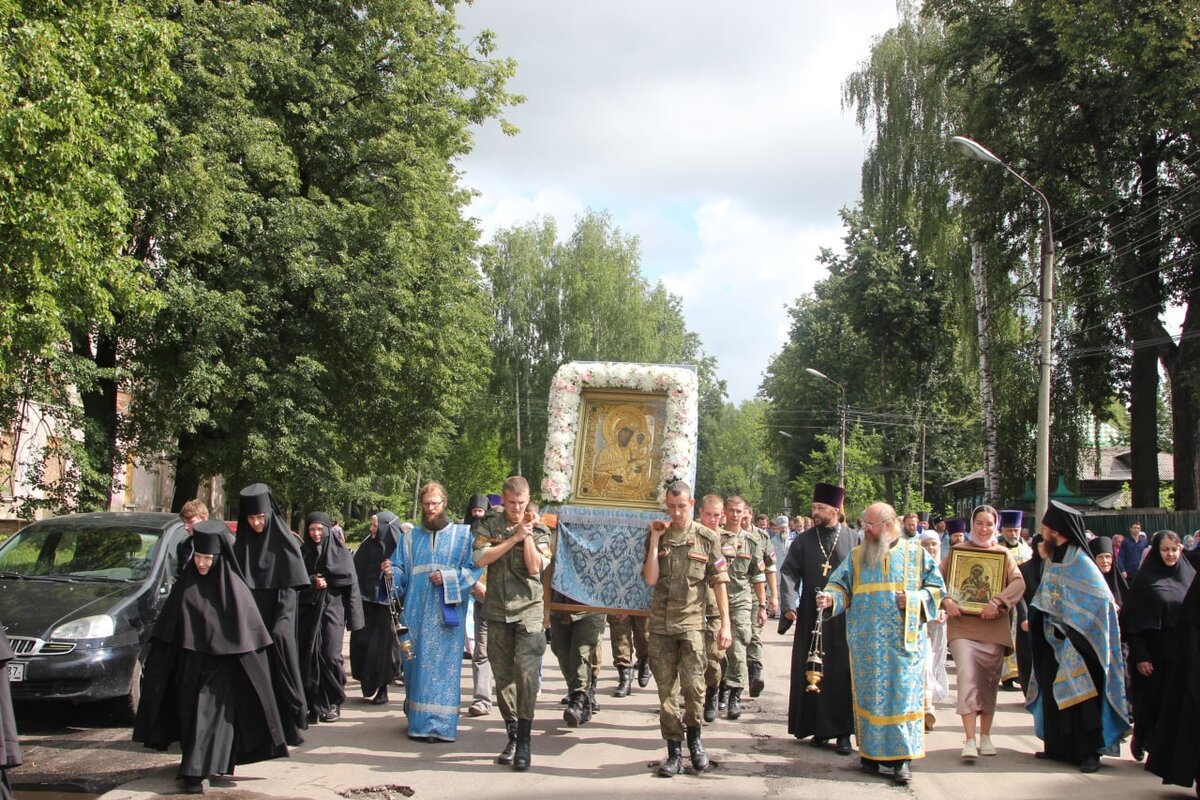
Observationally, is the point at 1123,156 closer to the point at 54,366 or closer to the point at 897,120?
the point at 897,120

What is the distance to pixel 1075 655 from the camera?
910 centimetres

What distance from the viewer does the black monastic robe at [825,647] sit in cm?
953

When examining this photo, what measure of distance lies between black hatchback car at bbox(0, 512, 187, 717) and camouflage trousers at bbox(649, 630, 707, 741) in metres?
4.43

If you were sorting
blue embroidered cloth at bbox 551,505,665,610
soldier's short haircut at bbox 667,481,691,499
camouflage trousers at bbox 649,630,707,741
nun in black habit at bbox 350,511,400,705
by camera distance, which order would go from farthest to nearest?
nun in black habit at bbox 350,511,400,705 → blue embroidered cloth at bbox 551,505,665,610 → soldier's short haircut at bbox 667,481,691,499 → camouflage trousers at bbox 649,630,707,741

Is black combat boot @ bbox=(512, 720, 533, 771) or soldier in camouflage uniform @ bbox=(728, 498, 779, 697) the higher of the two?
soldier in camouflage uniform @ bbox=(728, 498, 779, 697)

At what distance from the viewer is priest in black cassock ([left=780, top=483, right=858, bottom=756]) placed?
Result: 9531 mm

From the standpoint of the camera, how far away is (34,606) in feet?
31.7

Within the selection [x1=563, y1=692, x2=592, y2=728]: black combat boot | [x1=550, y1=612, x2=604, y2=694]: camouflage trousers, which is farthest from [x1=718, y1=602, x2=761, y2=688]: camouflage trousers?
[x1=563, y1=692, x2=592, y2=728]: black combat boot

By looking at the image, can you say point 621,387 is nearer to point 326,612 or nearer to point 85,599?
point 326,612

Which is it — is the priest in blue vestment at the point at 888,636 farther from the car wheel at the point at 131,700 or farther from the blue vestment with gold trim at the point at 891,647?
the car wheel at the point at 131,700

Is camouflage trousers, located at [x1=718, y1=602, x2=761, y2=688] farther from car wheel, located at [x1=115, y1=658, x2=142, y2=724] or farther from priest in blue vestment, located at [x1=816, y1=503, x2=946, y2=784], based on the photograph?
car wheel, located at [x1=115, y1=658, x2=142, y2=724]

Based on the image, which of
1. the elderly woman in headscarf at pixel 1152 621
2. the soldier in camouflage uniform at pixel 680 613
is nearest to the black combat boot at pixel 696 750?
the soldier in camouflage uniform at pixel 680 613

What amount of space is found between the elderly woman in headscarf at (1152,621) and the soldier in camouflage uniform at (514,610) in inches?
175

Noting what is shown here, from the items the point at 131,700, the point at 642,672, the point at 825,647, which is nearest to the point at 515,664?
the point at 825,647
